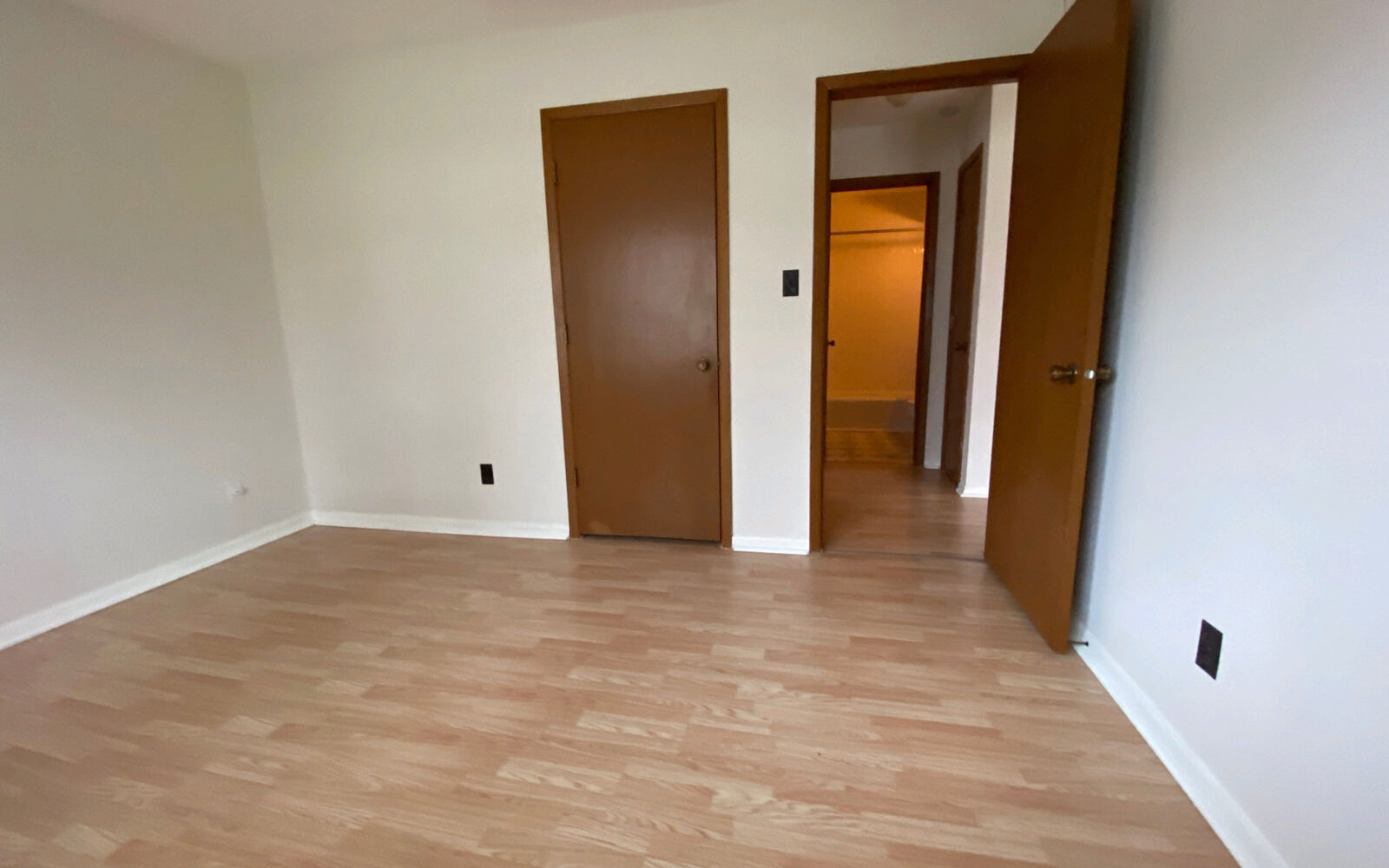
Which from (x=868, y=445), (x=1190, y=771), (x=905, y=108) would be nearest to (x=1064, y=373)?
(x=1190, y=771)

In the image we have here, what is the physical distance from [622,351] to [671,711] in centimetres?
164

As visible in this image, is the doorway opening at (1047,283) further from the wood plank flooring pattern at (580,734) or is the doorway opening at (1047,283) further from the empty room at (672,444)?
the wood plank flooring pattern at (580,734)

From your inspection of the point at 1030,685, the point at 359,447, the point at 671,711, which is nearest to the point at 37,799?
the point at 671,711

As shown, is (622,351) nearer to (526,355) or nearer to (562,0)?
(526,355)

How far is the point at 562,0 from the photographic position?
215cm

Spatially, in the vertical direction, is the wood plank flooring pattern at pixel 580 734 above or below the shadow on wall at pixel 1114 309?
below

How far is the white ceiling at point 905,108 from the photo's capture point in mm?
3184

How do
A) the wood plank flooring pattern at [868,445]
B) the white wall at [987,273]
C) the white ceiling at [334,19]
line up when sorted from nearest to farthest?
the white ceiling at [334,19] → the white wall at [987,273] → the wood plank flooring pattern at [868,445]

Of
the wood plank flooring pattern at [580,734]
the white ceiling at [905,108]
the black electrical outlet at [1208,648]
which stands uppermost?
the white ceiling at [905,108]

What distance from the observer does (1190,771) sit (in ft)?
4.11

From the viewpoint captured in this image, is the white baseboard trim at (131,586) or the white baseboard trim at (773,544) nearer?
the white baseboard trim at (131,586)

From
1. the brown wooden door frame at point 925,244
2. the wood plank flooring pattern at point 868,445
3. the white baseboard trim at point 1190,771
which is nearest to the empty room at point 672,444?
the white baseboard trim at point 1190,771

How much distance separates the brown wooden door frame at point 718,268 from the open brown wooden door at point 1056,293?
3.74 feet

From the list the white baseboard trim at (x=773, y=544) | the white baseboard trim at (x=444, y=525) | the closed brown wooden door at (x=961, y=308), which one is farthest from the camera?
the closed brown wooden door at (x=961, y=308)
